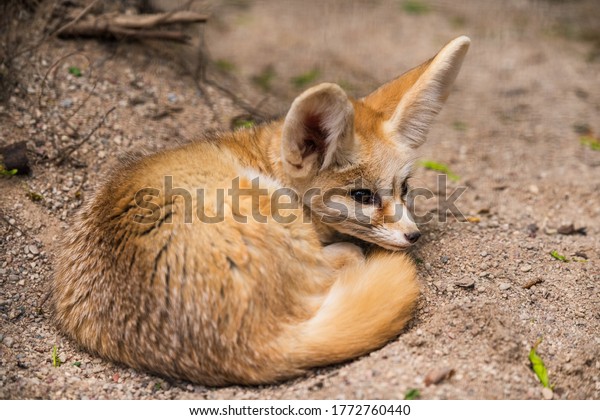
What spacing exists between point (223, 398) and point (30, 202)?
1.87 metres

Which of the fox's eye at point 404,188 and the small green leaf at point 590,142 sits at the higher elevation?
the fox's eye at point 404,188

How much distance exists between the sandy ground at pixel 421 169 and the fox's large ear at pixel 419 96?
27.6 inches

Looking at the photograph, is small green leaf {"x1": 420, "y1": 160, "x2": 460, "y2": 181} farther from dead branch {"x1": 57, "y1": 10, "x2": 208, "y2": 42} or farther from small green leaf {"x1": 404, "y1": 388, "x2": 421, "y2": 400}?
small green leaf {"x1": 404, "y1": 388, "x2": 421, "y2": 400}

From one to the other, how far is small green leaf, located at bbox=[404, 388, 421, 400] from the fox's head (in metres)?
0.85

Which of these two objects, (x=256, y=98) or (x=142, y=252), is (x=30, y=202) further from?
(x=256, y=98)

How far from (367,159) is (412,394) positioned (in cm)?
123

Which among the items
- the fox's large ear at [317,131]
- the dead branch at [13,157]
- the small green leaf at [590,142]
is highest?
the fox's large ear at [317,131]

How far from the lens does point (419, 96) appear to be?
11.2 ft

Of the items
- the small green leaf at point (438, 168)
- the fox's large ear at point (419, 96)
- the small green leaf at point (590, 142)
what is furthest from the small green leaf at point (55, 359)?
the small green leaf at point (590, 142)

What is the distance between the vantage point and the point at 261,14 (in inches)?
296

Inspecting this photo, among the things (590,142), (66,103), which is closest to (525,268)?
(590,142)

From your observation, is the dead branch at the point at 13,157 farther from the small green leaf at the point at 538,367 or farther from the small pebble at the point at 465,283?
the small green leaf at the point at 538,367

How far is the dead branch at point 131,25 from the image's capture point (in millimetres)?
4812

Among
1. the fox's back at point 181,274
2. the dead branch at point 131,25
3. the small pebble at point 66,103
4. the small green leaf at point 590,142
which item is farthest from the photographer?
the small green leaf at point 590,142
